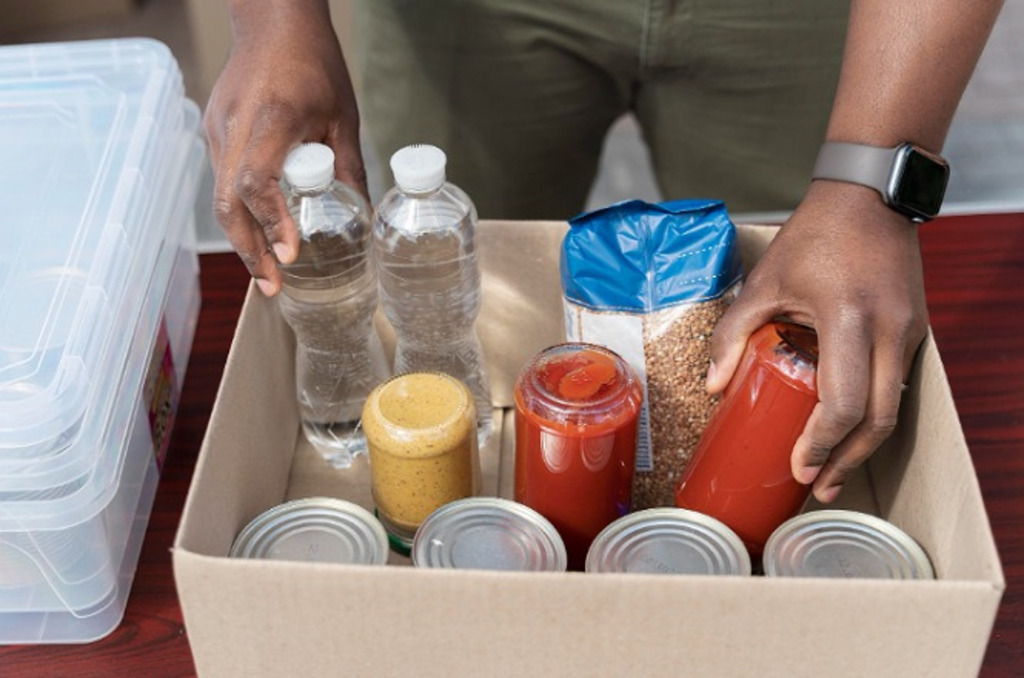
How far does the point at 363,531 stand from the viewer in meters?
0.81

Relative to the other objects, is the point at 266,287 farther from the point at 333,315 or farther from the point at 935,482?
the point at 935,482

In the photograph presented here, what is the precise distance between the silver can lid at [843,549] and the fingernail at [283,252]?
45cm

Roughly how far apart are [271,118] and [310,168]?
0.30ft

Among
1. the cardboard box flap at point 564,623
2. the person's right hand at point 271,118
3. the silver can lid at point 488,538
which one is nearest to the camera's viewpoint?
the cardboard box flap at point 564,623

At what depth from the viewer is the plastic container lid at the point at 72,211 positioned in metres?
0.80

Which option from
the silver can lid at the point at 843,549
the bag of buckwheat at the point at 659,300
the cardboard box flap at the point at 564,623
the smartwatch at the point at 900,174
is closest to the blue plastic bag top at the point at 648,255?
the bag of buckwheat at the point at 659,300

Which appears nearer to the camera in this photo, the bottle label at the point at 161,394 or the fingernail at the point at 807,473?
the fingernail at the point at 807,473

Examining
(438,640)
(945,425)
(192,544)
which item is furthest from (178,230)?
(945,425)

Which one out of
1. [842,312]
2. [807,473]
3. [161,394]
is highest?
[842,312]

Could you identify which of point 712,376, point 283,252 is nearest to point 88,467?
point 283,252

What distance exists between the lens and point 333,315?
1007 millimetres

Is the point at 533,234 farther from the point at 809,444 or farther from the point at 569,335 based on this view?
the point at 809,444

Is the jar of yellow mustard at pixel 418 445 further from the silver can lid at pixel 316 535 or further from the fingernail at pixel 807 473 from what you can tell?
the fingernail at pixel 807 473

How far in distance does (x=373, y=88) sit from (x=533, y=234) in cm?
49
